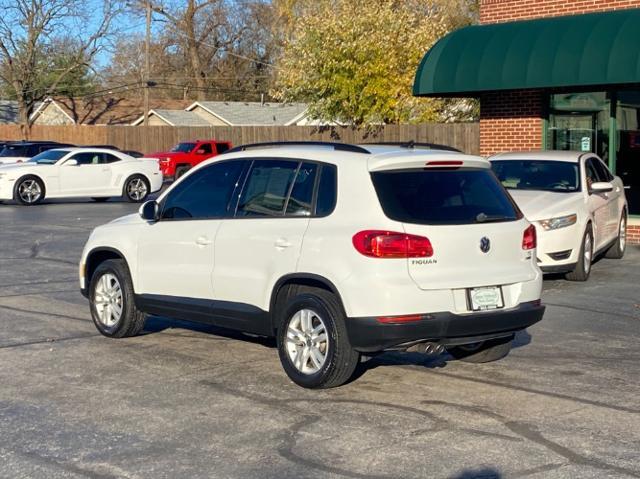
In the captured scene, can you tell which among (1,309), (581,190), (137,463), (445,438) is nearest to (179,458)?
(137,463)

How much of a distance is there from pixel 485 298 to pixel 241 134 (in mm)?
39993

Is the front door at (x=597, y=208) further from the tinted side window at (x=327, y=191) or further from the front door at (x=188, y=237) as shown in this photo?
the tinted side window at (x=327, y=191)

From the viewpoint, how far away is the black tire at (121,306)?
30.9 ft

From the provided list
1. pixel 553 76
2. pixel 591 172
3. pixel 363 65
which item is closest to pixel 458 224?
pixel 591 172

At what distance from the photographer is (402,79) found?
3881 centimetres

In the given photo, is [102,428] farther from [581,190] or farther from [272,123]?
[272,123]

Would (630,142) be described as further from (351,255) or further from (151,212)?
(351,255)

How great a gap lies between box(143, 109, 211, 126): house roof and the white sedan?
103 ft

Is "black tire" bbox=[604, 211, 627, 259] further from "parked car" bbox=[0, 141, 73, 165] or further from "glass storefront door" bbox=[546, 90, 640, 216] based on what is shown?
"parked car" bbox=[0, 141, 73, 165]

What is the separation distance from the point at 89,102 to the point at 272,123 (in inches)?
602

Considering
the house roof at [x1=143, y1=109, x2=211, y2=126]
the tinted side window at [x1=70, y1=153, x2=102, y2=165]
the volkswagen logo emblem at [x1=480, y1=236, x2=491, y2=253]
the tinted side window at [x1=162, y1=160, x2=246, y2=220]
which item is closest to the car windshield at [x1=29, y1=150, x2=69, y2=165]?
the tinted side window at [x1=70, y1=153, x2=102, y2=165]

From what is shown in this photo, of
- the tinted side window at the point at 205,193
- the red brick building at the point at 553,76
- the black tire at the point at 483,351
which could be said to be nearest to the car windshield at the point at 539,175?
the red brick building at the point at 553,76

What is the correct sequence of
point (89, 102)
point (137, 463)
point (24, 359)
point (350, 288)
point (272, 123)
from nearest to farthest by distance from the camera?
point (137, 463), point (350, 288), point (24, 359), point (272, 123), point (89, 102)

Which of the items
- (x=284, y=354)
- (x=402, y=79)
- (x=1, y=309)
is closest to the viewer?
(x=284, y=354)
